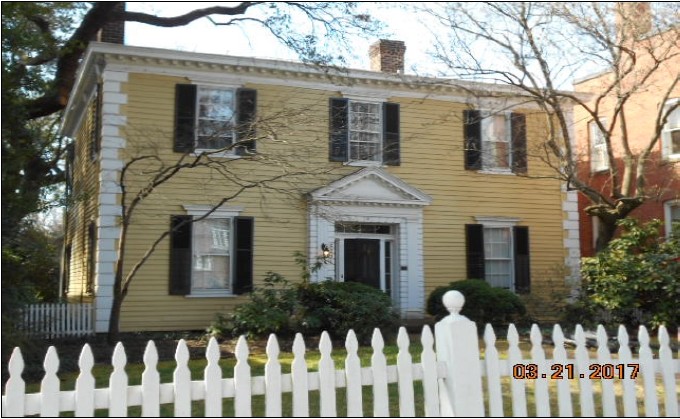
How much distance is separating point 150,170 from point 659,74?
46.7 feet

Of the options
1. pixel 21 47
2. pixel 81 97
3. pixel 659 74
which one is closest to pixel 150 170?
pixel 21 47

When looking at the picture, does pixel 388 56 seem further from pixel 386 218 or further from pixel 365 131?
pixel 386 218

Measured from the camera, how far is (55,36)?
1571cm

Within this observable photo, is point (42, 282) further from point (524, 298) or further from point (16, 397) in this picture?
point (16, 397)

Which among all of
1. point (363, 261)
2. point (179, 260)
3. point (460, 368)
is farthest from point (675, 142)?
point (460, 368)

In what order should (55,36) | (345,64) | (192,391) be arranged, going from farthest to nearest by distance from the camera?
(55,36) < (345,64) < (192,391)

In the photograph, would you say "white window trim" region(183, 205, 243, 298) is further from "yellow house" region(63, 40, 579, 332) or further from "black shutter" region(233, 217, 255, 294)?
"black shutter" region(233, 217, 255, 294)

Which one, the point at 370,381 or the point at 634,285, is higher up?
the point at 634,285

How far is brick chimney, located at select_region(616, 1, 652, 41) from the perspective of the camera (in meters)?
13.9

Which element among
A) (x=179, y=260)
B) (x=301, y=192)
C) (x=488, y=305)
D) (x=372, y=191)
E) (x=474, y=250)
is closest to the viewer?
(x=301, y=192)

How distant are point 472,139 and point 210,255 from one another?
7695 millimetres

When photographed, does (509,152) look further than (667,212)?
No

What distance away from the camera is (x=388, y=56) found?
17922 millimetres

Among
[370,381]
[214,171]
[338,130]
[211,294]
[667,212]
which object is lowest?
[370,381]
